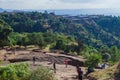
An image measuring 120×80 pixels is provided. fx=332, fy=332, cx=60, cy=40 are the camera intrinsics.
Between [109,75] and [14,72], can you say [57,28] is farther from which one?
[14,72]

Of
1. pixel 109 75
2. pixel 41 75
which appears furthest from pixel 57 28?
pixel 41 75

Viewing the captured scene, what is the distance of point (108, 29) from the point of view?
176125 millimetres

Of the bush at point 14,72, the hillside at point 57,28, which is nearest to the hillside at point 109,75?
the bush at point 14,72

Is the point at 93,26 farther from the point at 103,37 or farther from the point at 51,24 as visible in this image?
the point at 51,24

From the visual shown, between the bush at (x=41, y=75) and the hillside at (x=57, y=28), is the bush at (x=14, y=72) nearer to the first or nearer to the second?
the bush at (x=41, y=75)

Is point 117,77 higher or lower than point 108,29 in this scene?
higher

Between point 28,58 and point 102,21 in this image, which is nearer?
point 28,58

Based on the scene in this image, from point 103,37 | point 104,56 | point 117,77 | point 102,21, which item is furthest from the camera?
point 102,21

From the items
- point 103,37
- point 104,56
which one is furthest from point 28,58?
point 103,37

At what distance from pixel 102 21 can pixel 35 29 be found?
7452 cm

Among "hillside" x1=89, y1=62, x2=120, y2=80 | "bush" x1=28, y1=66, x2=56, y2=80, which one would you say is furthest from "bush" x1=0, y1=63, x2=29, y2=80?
"hillside" x1=89, y1=62, x2=120, y2=80

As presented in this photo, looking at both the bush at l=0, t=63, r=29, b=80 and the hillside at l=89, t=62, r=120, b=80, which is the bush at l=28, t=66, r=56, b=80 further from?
the hillside at l=89, t=62, r=120, b=80

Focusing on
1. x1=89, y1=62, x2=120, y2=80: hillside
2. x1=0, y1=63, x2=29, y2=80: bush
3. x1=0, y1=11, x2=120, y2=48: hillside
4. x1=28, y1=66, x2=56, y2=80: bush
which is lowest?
x1=0, y1=11, x2=120, y2=48: hillside

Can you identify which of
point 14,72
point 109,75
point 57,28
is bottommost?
point 57,28
